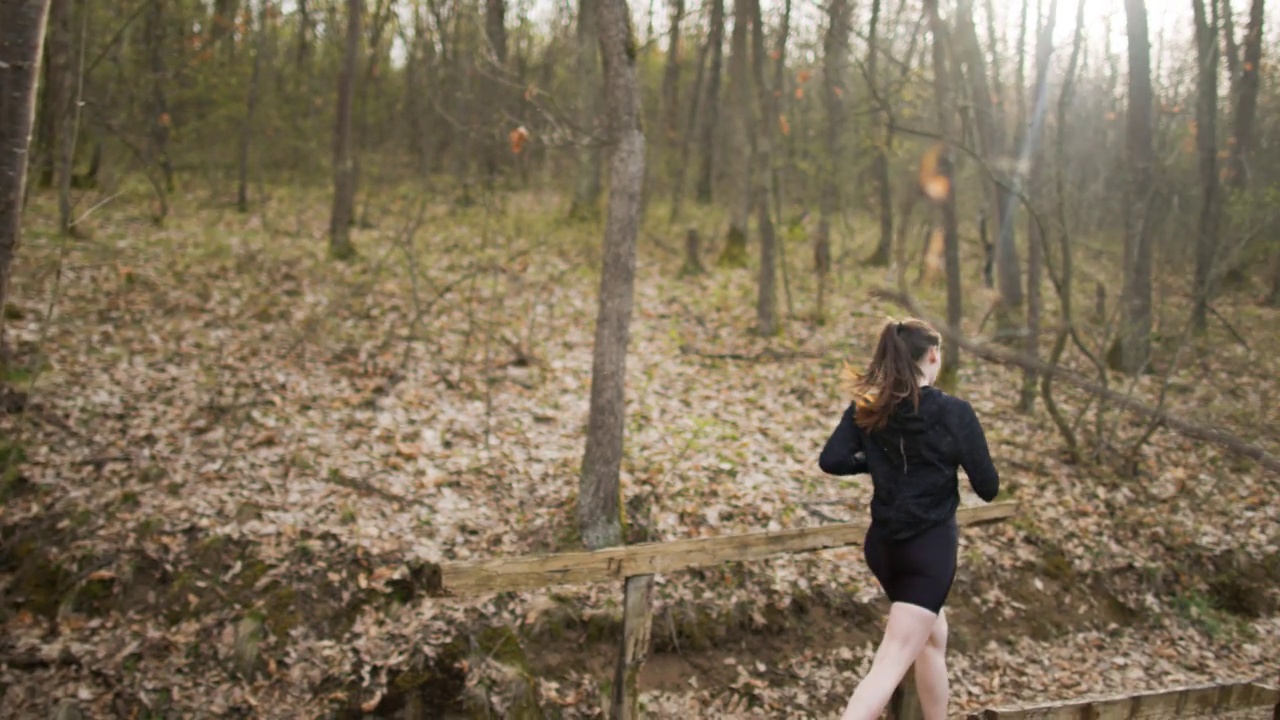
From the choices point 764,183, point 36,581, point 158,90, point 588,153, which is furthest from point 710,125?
point 36,581

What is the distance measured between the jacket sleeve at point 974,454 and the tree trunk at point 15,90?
443cm

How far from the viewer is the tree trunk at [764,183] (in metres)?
11.7

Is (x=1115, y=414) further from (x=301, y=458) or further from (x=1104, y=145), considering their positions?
(x=1104, y=145)

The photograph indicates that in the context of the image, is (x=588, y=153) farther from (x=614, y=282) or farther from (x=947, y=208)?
(x=614, y=282)

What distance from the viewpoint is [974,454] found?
136 inches

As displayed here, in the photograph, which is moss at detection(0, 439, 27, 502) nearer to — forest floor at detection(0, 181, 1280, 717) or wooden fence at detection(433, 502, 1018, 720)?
forest floor at detection(0, 181, 1280, 717)

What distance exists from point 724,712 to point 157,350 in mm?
6912

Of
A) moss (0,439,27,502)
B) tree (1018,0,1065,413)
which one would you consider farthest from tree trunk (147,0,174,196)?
tree (1018,0,1065,413)

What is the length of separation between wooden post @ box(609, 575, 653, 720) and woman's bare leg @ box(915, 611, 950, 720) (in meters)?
1.29

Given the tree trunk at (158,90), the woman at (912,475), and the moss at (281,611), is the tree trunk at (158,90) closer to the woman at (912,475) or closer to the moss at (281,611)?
the moss at (281,611)

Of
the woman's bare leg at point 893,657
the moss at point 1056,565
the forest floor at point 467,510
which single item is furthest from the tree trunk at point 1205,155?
the woman's bare leg at point 893,657

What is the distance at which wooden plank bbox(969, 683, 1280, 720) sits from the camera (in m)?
3.86

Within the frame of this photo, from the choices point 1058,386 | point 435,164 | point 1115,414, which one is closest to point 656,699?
point 1115,414

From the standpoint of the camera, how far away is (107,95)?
13227 mm
